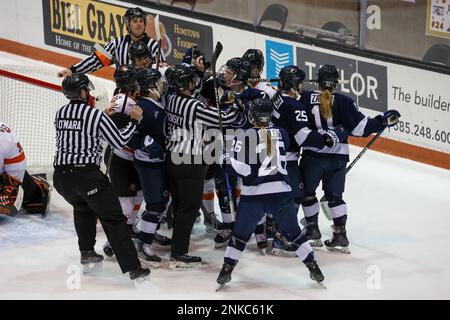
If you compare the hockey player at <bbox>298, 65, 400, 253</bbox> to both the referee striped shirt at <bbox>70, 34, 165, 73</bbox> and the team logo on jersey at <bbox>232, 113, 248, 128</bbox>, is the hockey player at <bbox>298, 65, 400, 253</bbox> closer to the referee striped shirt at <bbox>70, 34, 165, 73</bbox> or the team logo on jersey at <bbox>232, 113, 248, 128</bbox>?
the team logo on jersey at <bbox>232, 113, 248, 128</bbox>

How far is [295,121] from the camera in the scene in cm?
704

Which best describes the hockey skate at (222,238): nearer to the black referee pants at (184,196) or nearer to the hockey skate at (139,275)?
the black referee pants at (184,196)

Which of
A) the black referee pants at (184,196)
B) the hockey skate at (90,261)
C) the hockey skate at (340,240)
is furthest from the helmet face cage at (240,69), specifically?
the hockey skate at (90,261)

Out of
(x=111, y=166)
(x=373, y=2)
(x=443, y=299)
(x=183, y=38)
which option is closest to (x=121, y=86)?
(x=111, y=166)

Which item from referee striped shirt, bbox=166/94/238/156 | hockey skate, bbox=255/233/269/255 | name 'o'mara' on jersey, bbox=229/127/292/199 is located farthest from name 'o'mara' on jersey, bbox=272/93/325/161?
hockey skate, bbox=255/233/269/255

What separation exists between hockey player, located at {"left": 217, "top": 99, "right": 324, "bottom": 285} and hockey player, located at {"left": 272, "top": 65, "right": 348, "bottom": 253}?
0.52 metres

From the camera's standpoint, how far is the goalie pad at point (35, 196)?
8.11 meters

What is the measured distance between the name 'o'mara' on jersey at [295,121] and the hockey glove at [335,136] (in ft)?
0.11

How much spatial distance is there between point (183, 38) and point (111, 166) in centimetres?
387

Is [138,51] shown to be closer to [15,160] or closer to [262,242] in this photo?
[15,160]

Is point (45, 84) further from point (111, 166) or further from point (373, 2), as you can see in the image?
point (373, 2)

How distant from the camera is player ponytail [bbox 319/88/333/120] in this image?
7113 millimetres

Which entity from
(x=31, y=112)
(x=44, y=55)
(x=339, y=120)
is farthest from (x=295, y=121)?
(x=44, y=55)

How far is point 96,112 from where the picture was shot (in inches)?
258
